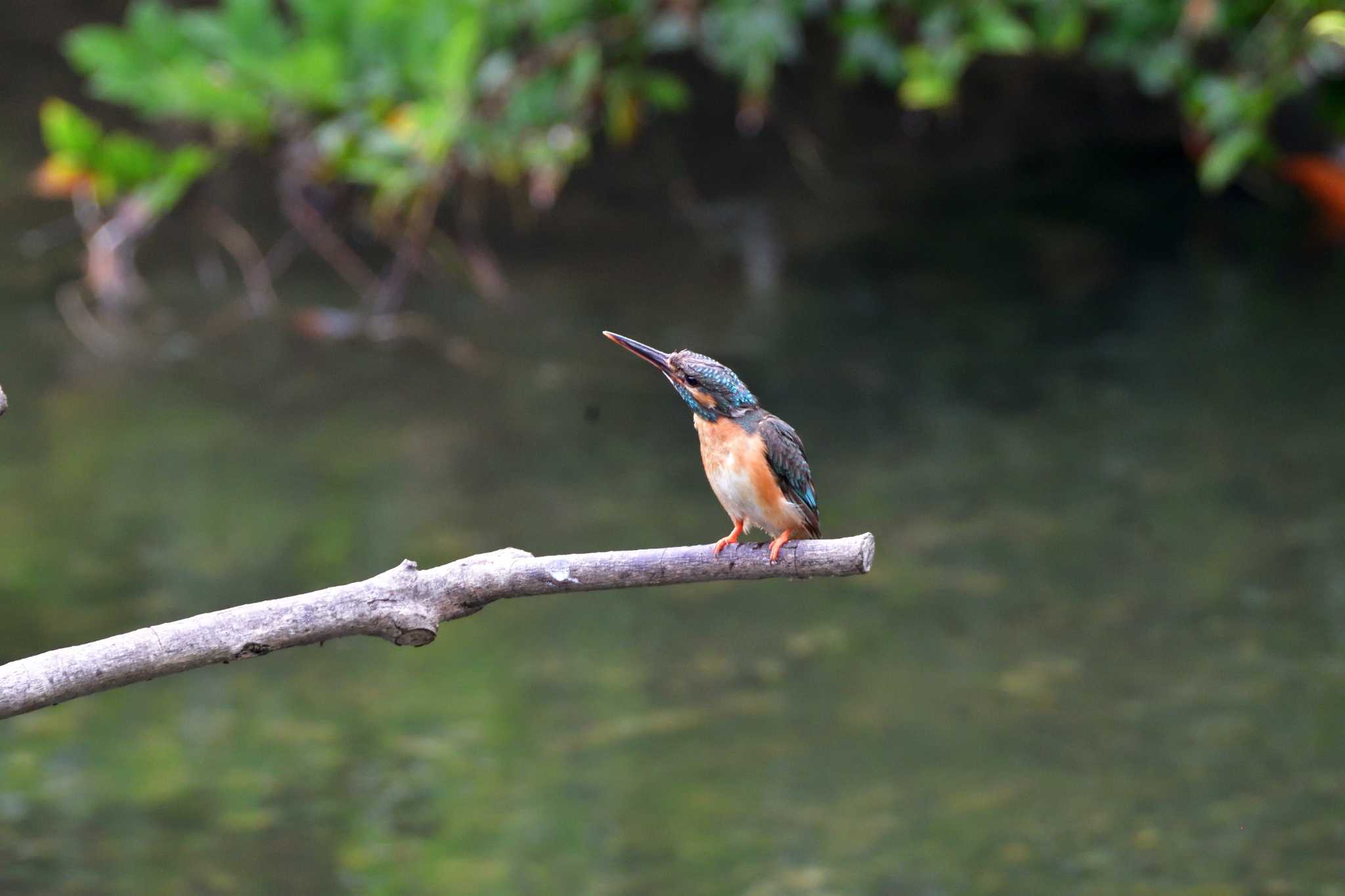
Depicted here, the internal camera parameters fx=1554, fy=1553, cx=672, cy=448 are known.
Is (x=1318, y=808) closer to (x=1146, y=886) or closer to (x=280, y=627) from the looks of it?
(x=1146, y=886)

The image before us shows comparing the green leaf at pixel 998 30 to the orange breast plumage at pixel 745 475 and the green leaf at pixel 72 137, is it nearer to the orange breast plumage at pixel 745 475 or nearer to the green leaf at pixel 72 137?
the orange breast plumage at pixel 745 475

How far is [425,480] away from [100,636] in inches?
59.0

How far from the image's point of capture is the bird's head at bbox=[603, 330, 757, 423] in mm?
2424

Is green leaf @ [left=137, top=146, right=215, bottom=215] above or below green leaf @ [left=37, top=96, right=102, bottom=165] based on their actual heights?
above

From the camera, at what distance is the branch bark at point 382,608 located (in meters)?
2.09

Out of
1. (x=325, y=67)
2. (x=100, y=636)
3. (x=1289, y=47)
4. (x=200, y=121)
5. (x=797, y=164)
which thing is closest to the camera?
(x=100, y=636)

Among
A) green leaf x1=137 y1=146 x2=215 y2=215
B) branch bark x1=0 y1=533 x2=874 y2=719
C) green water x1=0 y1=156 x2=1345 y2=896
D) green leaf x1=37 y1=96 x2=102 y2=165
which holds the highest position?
green leaf x1=137 y1=146 x2=215 y2=215

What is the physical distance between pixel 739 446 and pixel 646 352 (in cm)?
26

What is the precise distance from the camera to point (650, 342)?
6.68 m

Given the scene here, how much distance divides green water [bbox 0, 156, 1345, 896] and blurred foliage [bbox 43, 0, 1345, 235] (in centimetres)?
101

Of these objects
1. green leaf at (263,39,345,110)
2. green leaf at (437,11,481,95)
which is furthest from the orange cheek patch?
green leaf at (263,39,345,110)

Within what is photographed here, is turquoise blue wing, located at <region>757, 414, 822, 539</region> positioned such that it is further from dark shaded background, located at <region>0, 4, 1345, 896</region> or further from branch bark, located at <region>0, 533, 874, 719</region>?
dark shaded background, located at <region>0, 4, 1345, 896</region>

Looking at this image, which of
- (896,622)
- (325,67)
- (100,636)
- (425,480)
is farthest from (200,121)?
(896,622)

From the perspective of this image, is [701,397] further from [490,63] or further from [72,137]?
[72,137]
